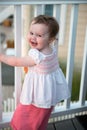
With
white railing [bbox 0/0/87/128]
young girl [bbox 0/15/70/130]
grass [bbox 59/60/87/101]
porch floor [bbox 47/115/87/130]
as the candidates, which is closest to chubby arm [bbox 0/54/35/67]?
young girl [bbox 0/15/70/130]

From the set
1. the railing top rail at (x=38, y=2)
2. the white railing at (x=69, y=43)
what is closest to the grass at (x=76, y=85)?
the white railing at (x=69, y=43)

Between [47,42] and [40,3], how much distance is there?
27cm

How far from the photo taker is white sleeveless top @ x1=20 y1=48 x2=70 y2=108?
1.33m

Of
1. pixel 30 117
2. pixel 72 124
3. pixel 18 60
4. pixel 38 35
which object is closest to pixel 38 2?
pixel 38 35

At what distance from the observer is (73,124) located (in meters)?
1.91

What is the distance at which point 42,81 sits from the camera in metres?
1.36

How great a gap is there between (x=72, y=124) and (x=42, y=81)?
2.28 ft

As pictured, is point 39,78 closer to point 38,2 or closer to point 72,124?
point 38,2

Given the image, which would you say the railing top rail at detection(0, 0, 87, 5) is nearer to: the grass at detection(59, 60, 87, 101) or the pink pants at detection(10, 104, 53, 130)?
the pink pants at detection(10, 104, 53, 130)

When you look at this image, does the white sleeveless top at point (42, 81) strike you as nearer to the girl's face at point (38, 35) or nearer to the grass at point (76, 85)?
the girl's face at point (38, 35)

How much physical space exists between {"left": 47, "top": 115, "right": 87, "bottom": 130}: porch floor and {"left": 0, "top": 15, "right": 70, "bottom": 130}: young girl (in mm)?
345

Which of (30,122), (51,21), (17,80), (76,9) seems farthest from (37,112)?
(76,9)

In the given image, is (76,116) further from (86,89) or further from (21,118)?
(21,118)

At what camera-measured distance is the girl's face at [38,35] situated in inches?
50.8
